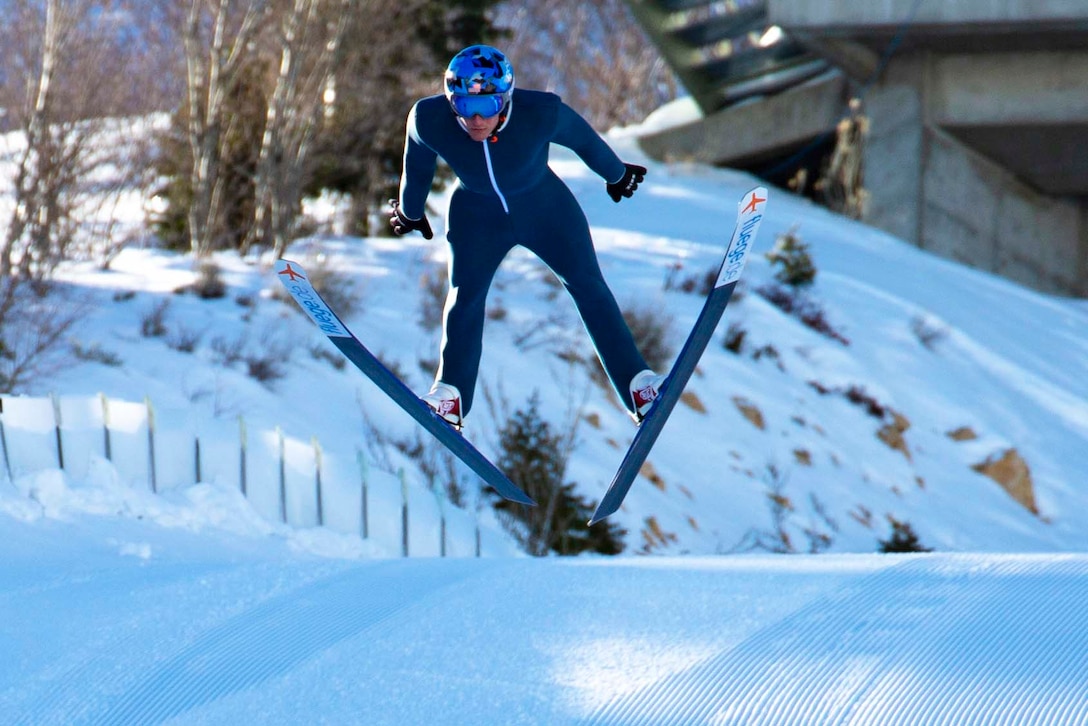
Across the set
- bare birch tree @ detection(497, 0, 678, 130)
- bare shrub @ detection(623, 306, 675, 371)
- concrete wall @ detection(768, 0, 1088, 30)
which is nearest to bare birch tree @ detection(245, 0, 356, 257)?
bare shrub @ detection(623, 306, 675, 371)

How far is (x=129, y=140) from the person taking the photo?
9594 mm

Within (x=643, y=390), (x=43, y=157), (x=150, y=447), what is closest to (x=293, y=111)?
(x=43, y=157)

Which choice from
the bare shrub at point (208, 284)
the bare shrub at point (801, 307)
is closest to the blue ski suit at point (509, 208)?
the bare shrub at point (208, 284)

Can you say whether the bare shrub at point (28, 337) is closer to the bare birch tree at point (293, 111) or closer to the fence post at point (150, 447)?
the fence post at point (150, 447)

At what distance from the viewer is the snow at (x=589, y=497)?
2.89m

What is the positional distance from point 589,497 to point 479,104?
4.37 meters

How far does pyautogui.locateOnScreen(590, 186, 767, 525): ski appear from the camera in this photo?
13.0 feet

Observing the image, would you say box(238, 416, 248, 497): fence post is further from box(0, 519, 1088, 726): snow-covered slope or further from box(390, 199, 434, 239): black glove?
box(390, 199, 434, 239): black glove

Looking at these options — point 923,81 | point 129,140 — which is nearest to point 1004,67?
point 923,81

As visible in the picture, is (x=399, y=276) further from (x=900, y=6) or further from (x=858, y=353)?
(x=900, y=6)

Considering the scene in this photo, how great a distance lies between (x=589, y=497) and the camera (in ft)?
25.1

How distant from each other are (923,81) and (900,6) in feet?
5.31

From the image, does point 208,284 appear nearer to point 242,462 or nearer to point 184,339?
point 184,339

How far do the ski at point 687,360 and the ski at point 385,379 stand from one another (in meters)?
0.30
